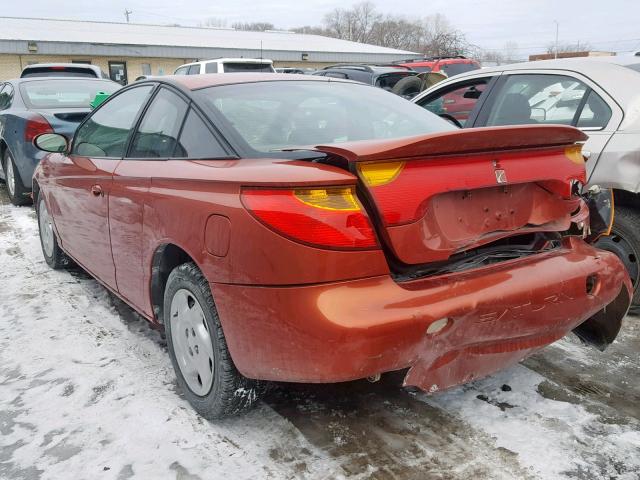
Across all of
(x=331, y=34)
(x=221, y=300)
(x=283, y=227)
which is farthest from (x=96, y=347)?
(x=331, y=34)

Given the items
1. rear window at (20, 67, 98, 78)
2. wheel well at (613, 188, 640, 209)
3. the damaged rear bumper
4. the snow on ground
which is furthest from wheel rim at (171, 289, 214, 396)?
rear window at (20, 67, 98, 78)

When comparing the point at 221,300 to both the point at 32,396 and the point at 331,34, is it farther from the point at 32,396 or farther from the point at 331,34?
the point at 331,34

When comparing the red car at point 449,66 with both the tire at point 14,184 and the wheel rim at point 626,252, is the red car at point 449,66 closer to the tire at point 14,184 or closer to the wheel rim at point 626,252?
the tire at point 14,184

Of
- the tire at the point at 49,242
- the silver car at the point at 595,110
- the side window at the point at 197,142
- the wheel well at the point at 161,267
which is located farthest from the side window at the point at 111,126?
the silver car at the point at 595,110

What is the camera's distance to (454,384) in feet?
7.72

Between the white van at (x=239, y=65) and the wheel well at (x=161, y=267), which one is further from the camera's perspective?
the white van at (x=239, y=65)

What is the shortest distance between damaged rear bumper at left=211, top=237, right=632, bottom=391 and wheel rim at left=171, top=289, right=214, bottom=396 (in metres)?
0.29

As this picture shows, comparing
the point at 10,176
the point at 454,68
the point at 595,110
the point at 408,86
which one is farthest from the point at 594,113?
the point at 454,68

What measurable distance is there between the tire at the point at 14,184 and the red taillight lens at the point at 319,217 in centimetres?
611

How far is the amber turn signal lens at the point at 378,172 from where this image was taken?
2.10m

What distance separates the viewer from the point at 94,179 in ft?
11.4

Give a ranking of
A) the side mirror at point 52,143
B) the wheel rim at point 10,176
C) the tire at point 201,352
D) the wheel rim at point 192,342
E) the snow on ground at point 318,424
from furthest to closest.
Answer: the wheel rim at point 10,176 < the side mirror at point 52,143 < the wheel rim at point 192,342 < the tire at point 201,352 < the snow on ground at point 318,424

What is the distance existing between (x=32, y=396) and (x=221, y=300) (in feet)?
4.23

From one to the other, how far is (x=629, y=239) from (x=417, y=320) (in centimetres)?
223
